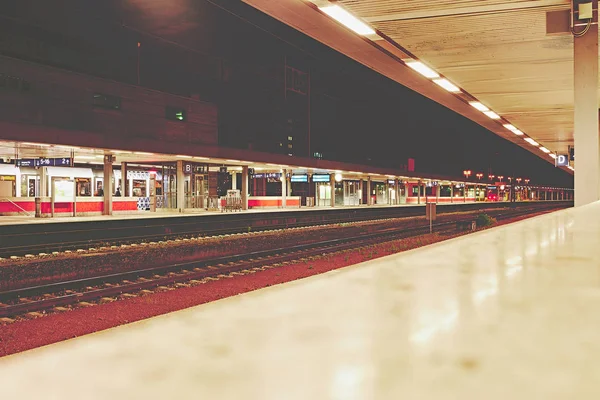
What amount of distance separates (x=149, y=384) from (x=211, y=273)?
31.1 feet

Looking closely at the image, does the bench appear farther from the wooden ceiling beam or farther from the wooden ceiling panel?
the wooden ceiling beam

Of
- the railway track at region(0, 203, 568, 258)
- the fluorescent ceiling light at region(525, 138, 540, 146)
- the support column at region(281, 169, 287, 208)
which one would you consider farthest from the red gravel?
the support column at region(281, 169, 287, 208)

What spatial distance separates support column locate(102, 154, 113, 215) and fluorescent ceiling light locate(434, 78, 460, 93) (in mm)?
14913

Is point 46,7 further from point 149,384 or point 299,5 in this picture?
point 149,384

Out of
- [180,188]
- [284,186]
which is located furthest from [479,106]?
[284,186]

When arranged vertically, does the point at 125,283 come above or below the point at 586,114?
below

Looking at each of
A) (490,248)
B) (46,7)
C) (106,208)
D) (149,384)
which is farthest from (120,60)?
(149,384)

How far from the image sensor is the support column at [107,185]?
855 inches

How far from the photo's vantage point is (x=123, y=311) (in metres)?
8.23

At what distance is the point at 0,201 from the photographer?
2183 cm

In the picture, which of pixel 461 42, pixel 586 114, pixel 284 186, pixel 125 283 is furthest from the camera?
pixel 284 186

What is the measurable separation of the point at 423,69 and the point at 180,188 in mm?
17989

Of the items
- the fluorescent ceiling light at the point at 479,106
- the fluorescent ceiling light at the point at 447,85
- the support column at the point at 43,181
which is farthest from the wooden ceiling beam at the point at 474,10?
the support column at the point at 43,181

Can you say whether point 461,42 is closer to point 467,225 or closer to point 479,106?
point 479,106
